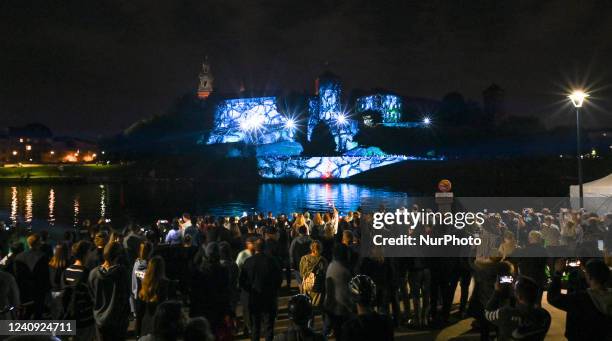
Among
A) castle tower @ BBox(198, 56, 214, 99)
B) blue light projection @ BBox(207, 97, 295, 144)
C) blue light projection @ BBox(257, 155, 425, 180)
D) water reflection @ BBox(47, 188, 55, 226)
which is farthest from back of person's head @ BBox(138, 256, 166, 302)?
castle tower @ BBox(198, 56, 214, 99)

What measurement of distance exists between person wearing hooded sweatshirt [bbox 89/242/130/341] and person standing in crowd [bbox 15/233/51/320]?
142 centimetres

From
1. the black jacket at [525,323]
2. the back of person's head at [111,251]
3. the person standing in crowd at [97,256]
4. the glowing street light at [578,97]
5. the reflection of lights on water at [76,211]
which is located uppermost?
the glowing street light at [578,97]

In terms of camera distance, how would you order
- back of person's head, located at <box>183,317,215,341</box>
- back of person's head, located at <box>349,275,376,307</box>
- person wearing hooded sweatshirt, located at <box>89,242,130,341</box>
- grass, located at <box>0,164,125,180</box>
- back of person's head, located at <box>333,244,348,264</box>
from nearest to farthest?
1. back of person's head, located at <box>183,317,215,341</box>
2. back of person's head, located at <box>349,275,376,307</box>
3. person wearing hooded sweatshirt, located at <box>89,242,130,341</box>
4. back of person's head, located at <box>333,244,348,264</box>
5. grass, located at <box>0,164,125,180</box>

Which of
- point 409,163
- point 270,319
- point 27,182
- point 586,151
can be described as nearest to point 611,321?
point 270,319

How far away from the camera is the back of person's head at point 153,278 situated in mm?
4594

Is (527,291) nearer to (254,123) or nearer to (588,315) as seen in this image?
(588,315)

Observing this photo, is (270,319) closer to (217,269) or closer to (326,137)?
(217,269)

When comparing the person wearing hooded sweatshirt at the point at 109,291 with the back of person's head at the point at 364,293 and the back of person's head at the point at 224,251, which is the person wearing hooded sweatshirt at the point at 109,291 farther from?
the back of person's head at the point at 364,293

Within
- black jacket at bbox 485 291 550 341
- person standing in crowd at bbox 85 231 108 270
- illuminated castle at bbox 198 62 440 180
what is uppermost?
illuminated castle at bbox 198 62 440 180

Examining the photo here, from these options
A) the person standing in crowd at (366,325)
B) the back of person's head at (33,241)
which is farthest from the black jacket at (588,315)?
the back of person's head at (33,241)

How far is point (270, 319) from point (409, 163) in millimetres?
80199

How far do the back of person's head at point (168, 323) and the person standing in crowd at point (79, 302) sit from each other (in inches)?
88.3

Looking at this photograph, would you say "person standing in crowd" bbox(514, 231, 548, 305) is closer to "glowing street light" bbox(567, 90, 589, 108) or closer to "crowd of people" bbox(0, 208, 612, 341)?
"crowd of people" bbox(0, 208, 612, 341)

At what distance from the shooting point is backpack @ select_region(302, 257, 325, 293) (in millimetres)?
5832
